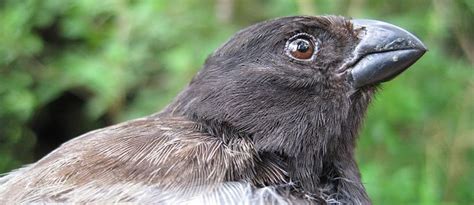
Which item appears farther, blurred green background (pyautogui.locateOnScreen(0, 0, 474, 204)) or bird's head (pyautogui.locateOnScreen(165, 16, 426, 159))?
blurred green background (pyautogui.locateOnScreen(0, 0, 474, 204))

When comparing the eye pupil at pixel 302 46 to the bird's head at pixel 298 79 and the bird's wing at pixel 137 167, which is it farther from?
the bird's wing at pixel 137 167

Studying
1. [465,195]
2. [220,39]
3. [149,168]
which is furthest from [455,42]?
[149,168]

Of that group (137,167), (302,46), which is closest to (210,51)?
(302,46)

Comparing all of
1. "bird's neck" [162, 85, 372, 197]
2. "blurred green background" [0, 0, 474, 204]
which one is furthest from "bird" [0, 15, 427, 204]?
"blurred green background" [0, 0, 474, 204]

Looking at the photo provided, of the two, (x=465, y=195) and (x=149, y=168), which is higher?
(x=149, y=168)

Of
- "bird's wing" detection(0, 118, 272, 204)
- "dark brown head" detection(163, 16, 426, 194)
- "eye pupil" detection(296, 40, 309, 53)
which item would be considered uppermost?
"eye pupil" detection(296, 40, 309, 53)

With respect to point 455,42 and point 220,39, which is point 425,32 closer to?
point 455,42

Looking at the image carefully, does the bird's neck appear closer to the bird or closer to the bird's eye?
the bird
